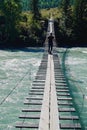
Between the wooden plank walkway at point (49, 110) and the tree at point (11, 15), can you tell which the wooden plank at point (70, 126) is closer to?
the wooden plank walkway at point (49, 110)

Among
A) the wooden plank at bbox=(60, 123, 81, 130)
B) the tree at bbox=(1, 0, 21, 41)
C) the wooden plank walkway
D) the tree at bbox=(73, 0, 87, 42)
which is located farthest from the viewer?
the tree at bbox=(73, 0, 87, 42)

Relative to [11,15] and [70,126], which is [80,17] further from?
[70,126]

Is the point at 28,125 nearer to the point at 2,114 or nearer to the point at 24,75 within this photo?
the point at 2,114

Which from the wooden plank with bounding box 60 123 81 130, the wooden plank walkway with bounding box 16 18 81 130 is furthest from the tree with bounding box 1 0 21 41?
the wooden plank with bounding box 60 123 81 130

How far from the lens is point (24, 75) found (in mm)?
28484

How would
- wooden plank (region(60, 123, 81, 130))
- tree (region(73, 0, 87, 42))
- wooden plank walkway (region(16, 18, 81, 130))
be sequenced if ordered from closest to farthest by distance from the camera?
wooden plank walkway (region(16, 18, 81, 130)) < wooden plank (region(60, 123, 81, 130)) < tree (region(73, 0, 87, 42))

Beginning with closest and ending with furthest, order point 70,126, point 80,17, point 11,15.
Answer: point 70,126, point 11,15, point 80,17

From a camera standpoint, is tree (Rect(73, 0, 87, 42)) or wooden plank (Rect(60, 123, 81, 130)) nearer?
wooden plank (Rect(60, 123, 81, 130))

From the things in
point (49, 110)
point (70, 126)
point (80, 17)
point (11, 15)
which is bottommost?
point (70, 126)

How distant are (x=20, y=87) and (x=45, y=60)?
807 centimetres

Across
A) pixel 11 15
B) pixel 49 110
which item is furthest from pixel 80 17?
pixel 49 110

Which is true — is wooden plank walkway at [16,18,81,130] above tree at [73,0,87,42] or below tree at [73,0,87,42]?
below

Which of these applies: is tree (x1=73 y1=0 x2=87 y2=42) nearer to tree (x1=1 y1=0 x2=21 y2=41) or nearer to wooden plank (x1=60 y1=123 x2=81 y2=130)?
tree (x1=1 y1=0 x2=21 y2=41)

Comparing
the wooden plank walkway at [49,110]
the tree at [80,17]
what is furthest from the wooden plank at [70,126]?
the tree at [80,17]
